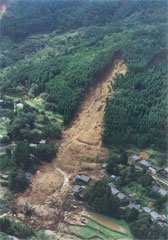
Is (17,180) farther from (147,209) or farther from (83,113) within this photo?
(83,113)

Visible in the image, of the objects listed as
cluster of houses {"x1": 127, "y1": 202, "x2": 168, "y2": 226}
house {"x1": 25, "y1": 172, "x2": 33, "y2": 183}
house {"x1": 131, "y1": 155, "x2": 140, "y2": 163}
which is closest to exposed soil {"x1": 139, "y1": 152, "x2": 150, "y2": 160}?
house {"x1": 131, "y1": 155, "x2": 140, "y2": 163}

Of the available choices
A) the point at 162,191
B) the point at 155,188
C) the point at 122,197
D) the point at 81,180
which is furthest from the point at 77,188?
the point at 162,191

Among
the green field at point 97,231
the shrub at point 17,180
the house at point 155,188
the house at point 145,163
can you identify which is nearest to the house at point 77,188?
the green field at point 97,231

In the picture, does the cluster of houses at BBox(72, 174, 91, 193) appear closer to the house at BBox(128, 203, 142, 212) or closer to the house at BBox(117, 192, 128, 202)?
the house at BBox(117, 192, 128, 202)

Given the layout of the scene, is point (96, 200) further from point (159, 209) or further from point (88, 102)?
point (88, 102)

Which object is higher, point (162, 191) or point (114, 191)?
point (162, 191)

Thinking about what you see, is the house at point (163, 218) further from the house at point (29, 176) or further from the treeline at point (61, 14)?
the treeline at point (61, 14)

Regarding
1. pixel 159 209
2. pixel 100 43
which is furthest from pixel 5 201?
pixel 100 43
